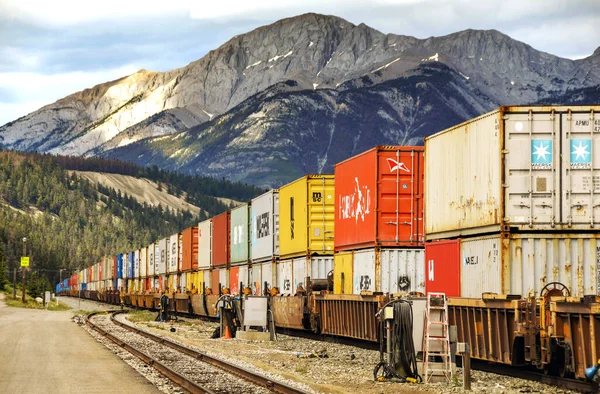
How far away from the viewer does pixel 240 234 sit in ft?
154

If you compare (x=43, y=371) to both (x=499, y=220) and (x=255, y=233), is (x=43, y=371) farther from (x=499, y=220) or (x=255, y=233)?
(x=255, y=233)

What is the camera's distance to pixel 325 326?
3225 centimetres

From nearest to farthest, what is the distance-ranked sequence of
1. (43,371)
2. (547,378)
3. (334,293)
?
(547,378) < (43,371) < (334,293)

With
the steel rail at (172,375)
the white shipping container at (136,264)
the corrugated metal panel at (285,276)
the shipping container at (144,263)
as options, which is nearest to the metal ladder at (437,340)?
the steel rail at (172,375)

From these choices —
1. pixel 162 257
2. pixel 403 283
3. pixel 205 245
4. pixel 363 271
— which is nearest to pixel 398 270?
pixel 403 283

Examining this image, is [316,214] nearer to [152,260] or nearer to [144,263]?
[152,260]

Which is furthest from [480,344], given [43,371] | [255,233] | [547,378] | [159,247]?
[159,247]

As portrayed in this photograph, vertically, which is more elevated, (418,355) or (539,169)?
(539,169)

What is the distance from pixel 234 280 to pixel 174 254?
65.0 ft

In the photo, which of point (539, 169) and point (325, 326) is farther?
point (325, 326)

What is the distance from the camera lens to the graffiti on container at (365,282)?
28173 millimetres

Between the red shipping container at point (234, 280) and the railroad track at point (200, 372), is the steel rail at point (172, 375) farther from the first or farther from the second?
the red shipping container at point (234, 280)

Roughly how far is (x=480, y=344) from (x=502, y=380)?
1371 millimetres

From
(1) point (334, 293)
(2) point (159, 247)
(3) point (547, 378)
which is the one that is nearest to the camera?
(3) point (547, 378)
